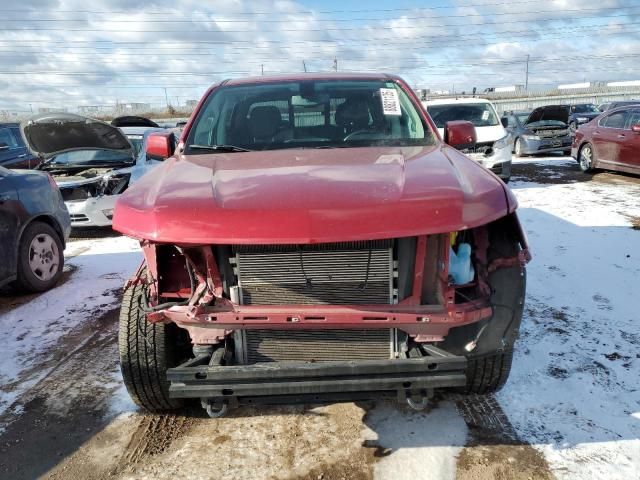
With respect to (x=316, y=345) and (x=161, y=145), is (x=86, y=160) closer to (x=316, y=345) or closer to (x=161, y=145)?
(x=161, y=145)

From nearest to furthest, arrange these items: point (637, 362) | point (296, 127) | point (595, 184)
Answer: point (637, 362) < point (296, 127) < point (595, 184)

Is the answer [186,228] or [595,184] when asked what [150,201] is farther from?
[595,184]

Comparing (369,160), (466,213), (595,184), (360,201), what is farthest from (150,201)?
(595,184)

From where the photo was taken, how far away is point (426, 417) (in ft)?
9.43

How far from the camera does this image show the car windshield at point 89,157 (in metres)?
7.95

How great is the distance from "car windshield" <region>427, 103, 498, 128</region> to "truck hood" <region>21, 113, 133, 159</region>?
243 inches

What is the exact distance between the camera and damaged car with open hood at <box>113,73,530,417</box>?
212 centimetres

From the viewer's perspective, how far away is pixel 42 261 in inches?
208

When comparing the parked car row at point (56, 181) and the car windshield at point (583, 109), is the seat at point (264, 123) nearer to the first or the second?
the parked car row at point (56, 181)

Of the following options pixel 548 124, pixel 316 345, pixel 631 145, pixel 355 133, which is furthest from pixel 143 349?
pixel 548 124

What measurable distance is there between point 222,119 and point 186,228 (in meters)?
1.79

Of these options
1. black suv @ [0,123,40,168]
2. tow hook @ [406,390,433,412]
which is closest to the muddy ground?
tow hook @ [406,390,433,412]

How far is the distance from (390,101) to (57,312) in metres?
3.43

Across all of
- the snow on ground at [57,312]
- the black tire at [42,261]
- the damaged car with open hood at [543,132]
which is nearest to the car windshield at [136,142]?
the snow on ground at [57,312]
